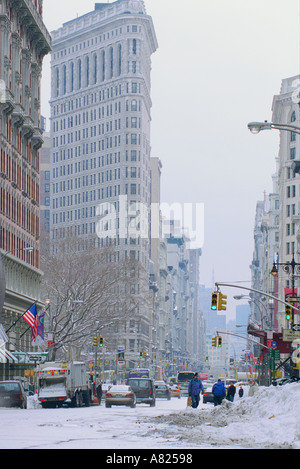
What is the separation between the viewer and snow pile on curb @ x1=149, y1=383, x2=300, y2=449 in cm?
2314

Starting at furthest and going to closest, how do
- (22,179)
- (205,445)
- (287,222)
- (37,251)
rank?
(287,222) < (37,251) < (22,179) < (205,445)

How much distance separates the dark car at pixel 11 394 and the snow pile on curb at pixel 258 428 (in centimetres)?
1491

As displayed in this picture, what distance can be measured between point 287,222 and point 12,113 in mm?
72533

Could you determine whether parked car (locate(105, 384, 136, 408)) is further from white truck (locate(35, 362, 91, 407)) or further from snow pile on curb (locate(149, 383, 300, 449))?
snow pile on curb (locate(149, 383, 300, 449))

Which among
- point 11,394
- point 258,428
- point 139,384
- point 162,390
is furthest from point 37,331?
point 258,428

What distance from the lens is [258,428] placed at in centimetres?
2681

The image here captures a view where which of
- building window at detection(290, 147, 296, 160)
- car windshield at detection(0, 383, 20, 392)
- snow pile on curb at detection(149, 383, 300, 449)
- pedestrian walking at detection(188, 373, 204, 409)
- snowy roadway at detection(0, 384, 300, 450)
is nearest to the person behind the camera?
snowy roadway at detection(0, 384, 300, 450)

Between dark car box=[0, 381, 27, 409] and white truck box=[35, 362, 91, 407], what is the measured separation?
3.14 meters

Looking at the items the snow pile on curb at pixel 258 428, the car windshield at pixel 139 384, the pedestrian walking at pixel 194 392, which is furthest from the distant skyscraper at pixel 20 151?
the snow pile on curb at pixel 258 428

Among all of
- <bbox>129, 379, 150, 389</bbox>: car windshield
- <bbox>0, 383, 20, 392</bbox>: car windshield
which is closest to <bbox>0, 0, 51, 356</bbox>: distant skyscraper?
<bbox>129, 379, 150, 389</bbox>: car windshield

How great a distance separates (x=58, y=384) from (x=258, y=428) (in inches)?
1102

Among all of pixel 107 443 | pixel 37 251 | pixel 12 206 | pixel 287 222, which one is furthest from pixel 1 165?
pixel 287 222

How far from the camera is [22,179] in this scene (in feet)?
274
